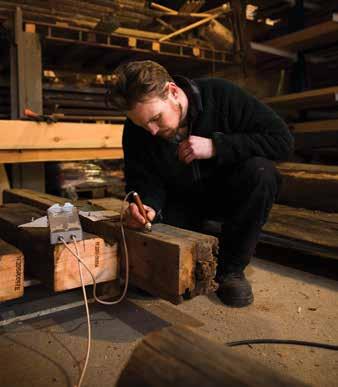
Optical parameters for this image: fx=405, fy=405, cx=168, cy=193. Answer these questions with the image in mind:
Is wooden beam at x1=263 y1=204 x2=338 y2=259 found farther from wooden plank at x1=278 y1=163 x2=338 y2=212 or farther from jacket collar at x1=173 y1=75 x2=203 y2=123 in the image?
jacket collar at x1=173 y1=75 x2=203 y2=123

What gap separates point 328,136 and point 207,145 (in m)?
3.24

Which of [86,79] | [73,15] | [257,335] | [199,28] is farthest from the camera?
[86,79]

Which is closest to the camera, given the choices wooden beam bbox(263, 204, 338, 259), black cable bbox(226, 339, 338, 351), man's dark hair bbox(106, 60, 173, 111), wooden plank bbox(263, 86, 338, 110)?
black cable bbox(226, 339, 338, 351)

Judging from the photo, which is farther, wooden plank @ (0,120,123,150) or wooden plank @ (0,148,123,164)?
wooden plank @ (0,148,123,164)

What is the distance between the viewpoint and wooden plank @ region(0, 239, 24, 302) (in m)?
1.36

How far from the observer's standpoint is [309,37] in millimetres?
3945

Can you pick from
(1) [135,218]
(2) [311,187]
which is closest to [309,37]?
(2) [311,187]

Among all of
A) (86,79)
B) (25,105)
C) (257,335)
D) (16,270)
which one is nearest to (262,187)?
(257,335)

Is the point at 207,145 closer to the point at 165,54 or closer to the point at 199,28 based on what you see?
the point at 165,54

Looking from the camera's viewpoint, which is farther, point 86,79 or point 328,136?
point 86,79

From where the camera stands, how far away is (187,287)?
1.40 m

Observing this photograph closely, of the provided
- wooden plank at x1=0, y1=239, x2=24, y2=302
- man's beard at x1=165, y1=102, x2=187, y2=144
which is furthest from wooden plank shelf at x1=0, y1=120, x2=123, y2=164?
wooden plank at x1=0, y1=239, x2=24, y2=302

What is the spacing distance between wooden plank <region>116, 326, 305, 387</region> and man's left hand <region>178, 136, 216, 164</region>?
3.37ft

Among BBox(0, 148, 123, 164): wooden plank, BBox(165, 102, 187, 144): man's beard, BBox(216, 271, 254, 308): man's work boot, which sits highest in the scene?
BBox(165, 102, 187, 144): man's beard
